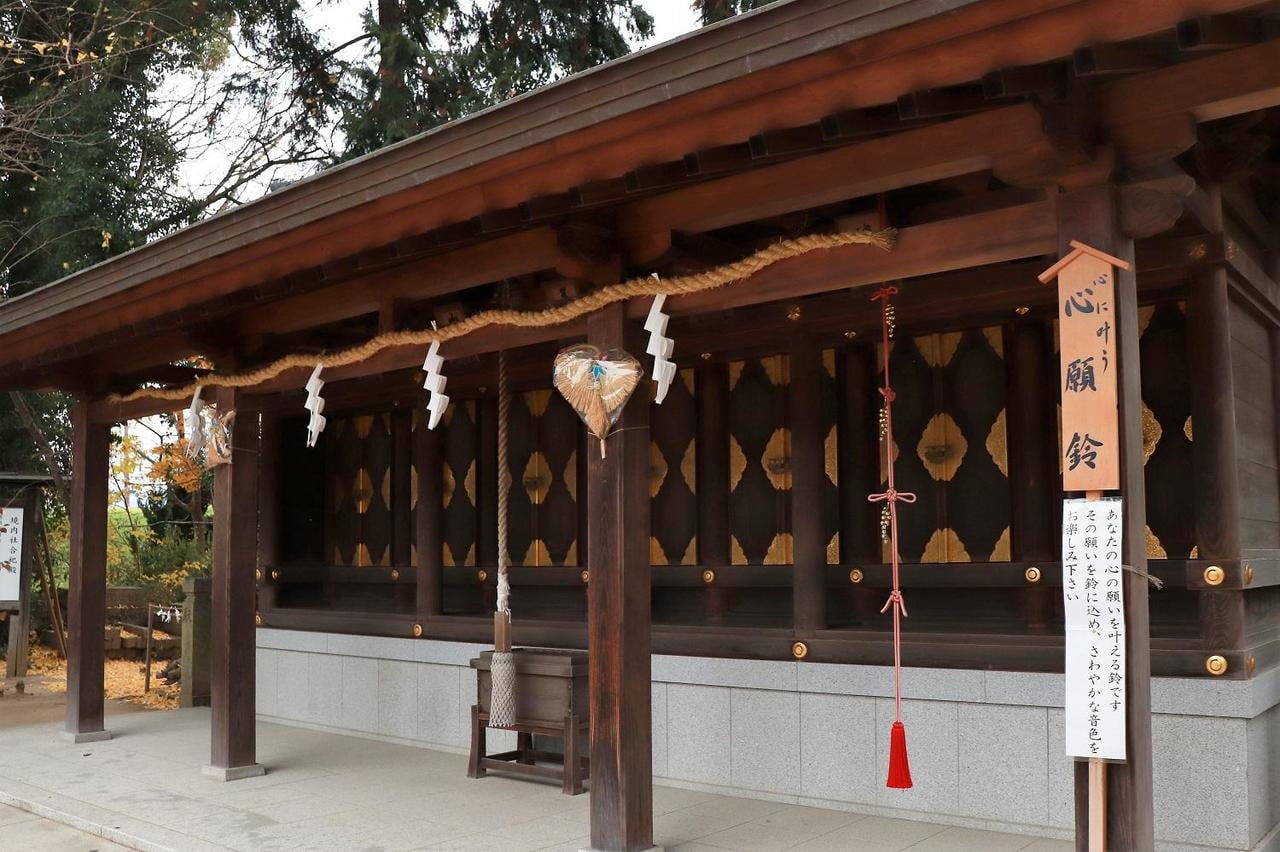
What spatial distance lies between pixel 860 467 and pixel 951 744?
1.73m

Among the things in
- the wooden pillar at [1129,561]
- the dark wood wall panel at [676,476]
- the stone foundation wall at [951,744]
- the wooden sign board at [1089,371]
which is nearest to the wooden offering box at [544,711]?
the stone foundation wall at [951,744]

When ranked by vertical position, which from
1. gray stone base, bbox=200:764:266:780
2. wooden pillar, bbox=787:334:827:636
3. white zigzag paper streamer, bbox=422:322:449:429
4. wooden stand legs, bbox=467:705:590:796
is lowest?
gray stone base, bbox=200:764:266:780

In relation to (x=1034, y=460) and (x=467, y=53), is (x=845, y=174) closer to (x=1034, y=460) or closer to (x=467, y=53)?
(x=1034, y=460)

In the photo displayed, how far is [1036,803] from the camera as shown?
573cm

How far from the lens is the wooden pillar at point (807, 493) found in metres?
6.67

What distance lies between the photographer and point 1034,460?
6.17m

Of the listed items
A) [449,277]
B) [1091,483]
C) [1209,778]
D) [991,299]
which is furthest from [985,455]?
[449,277]

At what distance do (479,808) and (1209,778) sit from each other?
3902mm

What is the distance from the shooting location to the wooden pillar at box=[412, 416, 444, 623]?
9.02m

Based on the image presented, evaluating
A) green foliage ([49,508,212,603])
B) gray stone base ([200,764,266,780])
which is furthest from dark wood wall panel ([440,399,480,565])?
green foliage ([49,508,212,603])

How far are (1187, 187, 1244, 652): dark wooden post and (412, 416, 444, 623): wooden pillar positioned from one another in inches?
223

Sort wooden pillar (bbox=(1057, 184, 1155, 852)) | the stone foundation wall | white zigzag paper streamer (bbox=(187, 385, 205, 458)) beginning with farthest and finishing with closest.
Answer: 1. white zigzag paper streamer (bbox=(187, 385, 205, 458))
2. the stone foundation wall
3. wooden pillar (bbox=(1057, 184, 1155, 852))

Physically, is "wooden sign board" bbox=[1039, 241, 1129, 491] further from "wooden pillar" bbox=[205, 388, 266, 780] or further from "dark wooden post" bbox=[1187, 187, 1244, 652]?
"wooden pillar" bbox=[205, 388, 266, 780]

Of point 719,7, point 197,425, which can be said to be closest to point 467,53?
point 719,7
